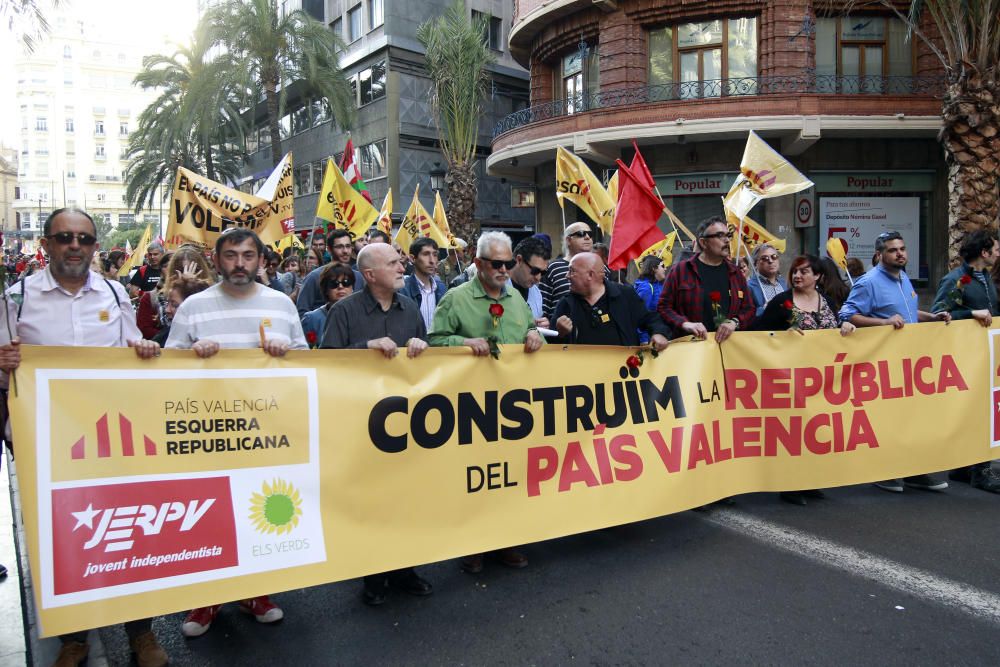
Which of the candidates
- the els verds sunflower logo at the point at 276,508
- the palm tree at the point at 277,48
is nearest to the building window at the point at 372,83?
the palm tree at the point at 277,48

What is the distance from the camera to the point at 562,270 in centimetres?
679

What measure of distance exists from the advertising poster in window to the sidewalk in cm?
1850

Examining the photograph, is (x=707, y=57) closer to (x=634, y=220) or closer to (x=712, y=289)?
(x=634, y=220)

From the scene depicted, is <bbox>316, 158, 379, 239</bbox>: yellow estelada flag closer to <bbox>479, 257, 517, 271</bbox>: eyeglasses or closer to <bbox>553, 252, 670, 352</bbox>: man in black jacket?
<bbox>553, 252, 670, 352</bbox>: man in black jacket

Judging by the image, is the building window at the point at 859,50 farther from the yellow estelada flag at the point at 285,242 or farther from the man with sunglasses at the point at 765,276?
the man with sunglasses at the point at 765,276

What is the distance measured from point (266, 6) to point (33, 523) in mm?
22211

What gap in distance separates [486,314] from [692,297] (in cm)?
182

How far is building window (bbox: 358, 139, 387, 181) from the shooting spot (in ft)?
92.9

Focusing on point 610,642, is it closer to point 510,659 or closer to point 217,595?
point 510,659

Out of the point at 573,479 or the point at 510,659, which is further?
the point at 573,479

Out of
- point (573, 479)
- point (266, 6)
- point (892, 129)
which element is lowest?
point (573, 479)

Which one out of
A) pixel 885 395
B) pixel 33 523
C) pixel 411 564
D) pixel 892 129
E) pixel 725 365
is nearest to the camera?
pixel 33 523

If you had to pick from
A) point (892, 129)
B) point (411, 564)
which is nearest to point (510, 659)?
point (411, 564)

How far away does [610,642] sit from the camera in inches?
133
